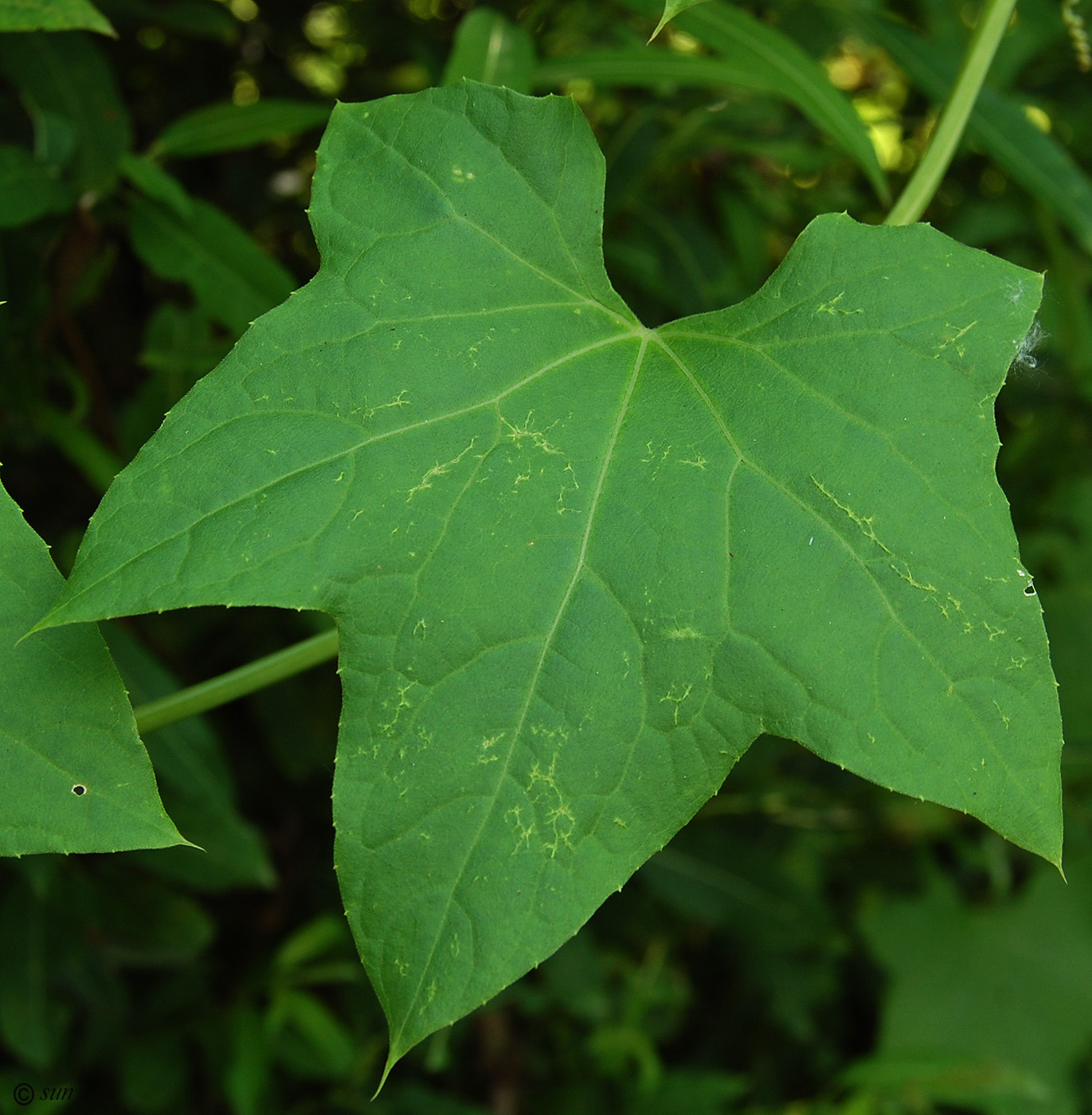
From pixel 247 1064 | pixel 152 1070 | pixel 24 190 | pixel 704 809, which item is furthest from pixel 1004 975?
pixel 24 190

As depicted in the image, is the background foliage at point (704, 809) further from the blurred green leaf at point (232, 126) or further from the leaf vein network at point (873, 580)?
the leaf vein network at point (873, 580)

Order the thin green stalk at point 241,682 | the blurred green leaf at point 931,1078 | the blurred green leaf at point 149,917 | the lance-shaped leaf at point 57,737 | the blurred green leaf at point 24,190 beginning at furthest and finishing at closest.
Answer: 1. the blurred green leaf at point 931,1078
2. the blurred green leaf at point 149,917
3. the blurred green leaf at point 24,190
4. the thin green stalk at point 241,682
5. the lance-shaped leaf at point 57,737

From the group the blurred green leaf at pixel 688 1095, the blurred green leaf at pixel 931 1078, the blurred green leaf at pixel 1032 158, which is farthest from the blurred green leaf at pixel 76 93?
the blurred green leaf at pixel 931 1078

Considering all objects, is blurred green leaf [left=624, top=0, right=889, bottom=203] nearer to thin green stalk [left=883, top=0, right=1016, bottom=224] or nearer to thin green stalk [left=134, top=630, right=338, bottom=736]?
thin green stalk [left=883, top=0, right=1016, bottom=224]

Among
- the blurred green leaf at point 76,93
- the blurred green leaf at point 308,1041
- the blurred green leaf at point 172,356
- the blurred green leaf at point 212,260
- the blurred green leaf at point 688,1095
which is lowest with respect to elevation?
the blurred green leaf at point 688,1095

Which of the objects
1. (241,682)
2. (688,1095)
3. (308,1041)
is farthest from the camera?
(688,1095)

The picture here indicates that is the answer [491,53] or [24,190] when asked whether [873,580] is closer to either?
[491,53]

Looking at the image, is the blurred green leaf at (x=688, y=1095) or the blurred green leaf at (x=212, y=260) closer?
the blurred green leaf at (x=212, y=260)

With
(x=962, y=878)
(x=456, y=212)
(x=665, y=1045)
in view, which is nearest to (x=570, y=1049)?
(x=665, y=1045)
